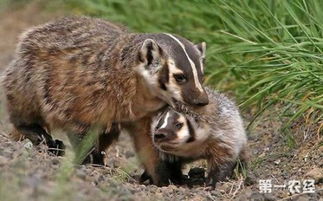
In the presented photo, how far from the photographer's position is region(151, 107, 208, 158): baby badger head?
596 cm

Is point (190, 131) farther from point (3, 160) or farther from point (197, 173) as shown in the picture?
point (3, 160)

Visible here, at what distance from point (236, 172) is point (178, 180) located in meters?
0.41

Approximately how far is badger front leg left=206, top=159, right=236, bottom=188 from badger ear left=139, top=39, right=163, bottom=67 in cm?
73

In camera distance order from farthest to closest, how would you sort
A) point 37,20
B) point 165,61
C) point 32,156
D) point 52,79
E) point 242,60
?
point 37,20 < point 242,60 < point 52,79 < point 165,61 < point 32,156

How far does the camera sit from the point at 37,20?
11.5 meters

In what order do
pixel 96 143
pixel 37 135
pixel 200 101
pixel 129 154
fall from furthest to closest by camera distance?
1. pixel 129 154
2. pixel 37 135
3. pixel 96 143
4. pixel 200 101

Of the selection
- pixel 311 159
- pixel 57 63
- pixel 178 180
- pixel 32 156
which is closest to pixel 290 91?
pixel 311 159

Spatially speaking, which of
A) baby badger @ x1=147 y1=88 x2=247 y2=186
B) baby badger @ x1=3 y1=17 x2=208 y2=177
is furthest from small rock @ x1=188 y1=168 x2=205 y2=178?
baby badger @ x1=3 y1=17 x2=208 y2=177

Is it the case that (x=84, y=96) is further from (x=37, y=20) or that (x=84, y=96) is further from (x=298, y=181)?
(x=37, y=20)

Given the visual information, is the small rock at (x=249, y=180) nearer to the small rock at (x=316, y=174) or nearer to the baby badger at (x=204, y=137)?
the baby badger at (x=204, y=137)

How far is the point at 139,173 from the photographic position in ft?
23.2

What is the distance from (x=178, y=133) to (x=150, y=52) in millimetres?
547

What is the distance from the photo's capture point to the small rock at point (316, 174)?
19.5 ft

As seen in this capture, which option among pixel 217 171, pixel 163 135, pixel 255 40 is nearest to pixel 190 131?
pixel 163 135
